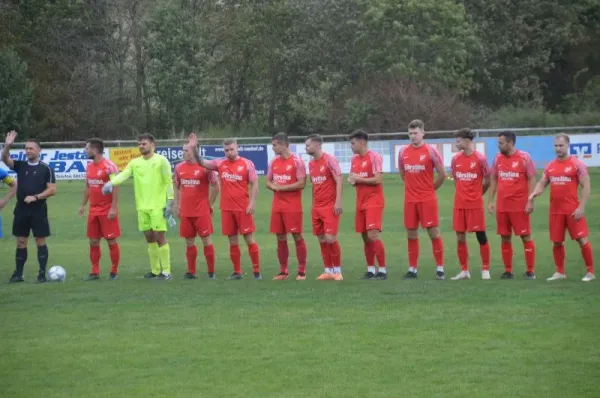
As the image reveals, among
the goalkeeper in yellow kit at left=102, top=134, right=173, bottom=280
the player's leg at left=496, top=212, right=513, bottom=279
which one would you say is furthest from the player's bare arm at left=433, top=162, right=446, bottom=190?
the goalkeeper in yellow kit at left=102, top=134, right=173, bottom=280

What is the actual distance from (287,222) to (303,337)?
16.8ft

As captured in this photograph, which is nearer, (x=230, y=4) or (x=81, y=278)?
(x=81, y=278)

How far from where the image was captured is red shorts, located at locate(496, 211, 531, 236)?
48.6 feet

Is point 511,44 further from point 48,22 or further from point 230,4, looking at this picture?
point 48,22

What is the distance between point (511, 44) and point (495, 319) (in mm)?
51686

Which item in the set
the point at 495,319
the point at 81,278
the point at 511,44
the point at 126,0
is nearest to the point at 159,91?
the point at 126,0

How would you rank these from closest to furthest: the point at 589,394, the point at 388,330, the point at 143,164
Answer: the point at 589,394 < the point at 388,330 < the point at 143,164

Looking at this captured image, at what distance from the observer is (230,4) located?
6141 cm

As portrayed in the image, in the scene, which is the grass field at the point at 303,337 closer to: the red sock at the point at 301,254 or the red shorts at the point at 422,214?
the red sock at the point at 301,254

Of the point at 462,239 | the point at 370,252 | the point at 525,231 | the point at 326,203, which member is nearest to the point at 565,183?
the point at 525,231

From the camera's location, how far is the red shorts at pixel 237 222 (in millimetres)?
15570

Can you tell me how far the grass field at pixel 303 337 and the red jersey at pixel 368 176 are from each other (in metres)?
1.13

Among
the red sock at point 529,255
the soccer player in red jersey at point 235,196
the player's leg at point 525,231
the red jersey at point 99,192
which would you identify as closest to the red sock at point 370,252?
the soccer player in red jersey at point 235,196

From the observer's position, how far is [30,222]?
1583cm
